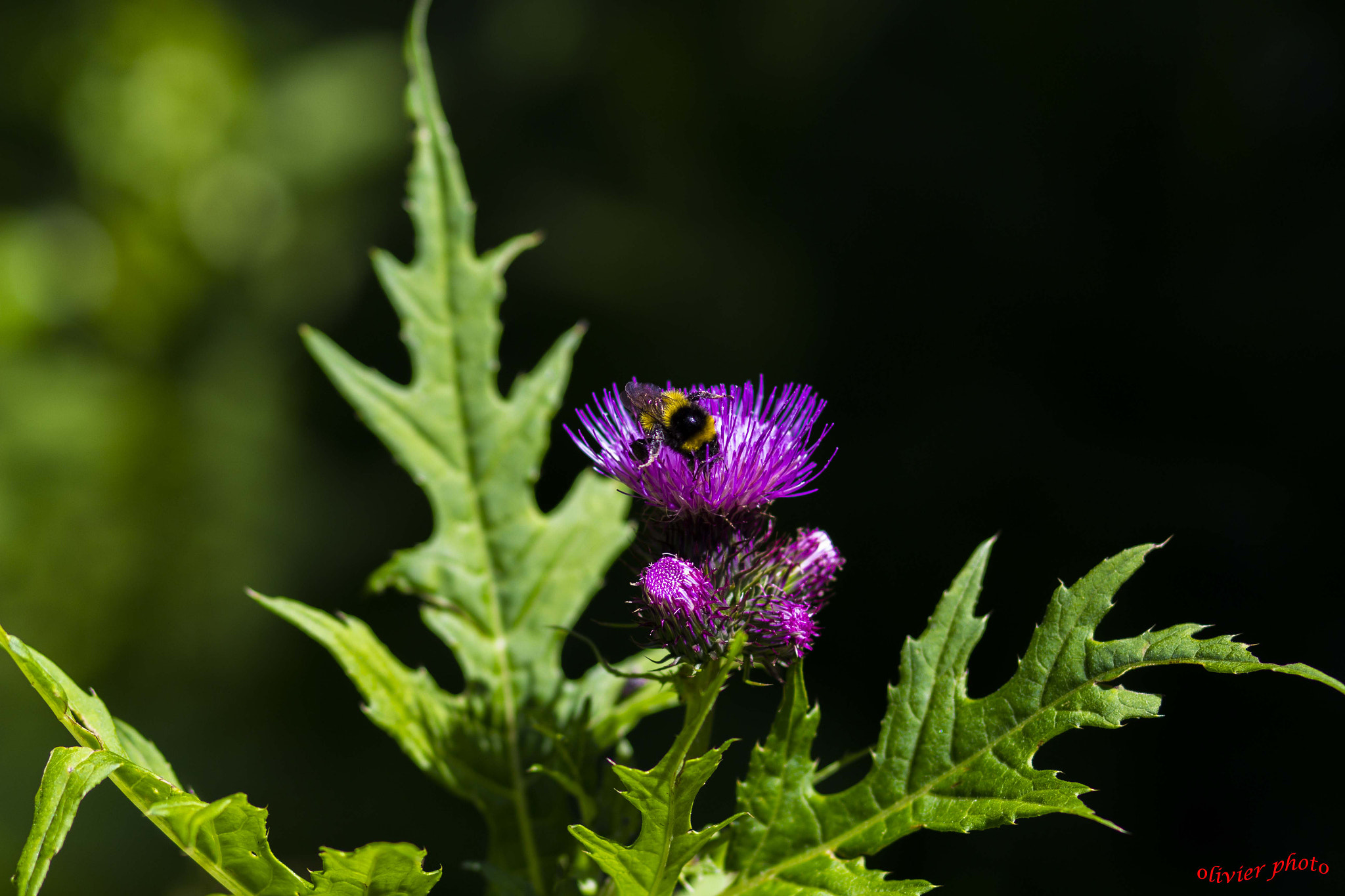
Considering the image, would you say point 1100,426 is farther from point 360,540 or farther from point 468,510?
point 360,540

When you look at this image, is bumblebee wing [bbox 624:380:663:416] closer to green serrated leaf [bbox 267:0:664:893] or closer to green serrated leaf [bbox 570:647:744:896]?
green serrated leaf [bbox 267:0:664:893]

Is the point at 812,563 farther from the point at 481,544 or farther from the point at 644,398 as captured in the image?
the point at 481,544

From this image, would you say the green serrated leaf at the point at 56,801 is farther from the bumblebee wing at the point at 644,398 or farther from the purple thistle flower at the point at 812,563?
the purple thistle flower at the point at 812,563

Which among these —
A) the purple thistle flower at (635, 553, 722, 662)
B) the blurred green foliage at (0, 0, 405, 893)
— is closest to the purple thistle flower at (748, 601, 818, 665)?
the purple thistle flower at (635, 553, 722, 662)

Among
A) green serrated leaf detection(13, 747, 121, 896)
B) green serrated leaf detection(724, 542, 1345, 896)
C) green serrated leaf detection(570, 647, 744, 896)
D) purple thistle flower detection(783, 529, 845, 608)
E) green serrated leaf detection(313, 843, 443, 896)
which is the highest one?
purple thistle flower detection(783, 529, 845, 608)

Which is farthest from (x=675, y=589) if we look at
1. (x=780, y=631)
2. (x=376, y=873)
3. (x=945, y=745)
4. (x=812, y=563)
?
(x=376, y=873)

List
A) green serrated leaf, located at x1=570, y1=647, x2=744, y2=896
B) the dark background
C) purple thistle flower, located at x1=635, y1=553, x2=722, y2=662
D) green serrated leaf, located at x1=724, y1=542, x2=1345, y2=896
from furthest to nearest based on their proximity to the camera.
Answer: the dark background, purple thistle flower, located at x1=635, y1=553, x2=722, y2=662, green serrated leaf, located at x1=724, y1=542, x2=1345, y2=896, green serrated leaf, located at x1=570, y1=647, x2=744, y2=896
